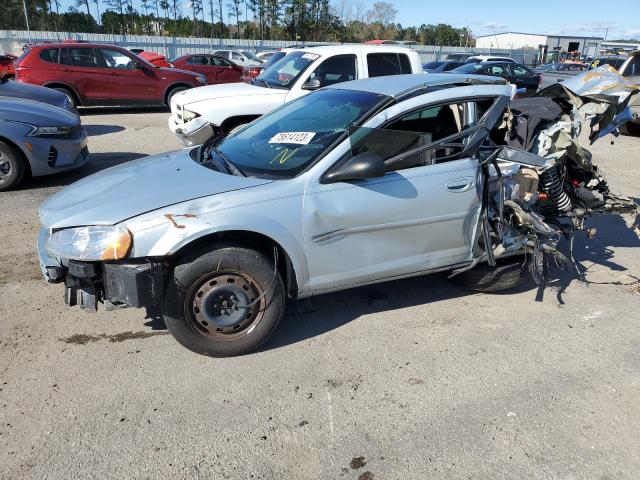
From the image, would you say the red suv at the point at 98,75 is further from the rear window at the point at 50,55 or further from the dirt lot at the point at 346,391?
the dirt lot at the point at 346,391

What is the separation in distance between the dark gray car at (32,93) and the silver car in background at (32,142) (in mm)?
1808

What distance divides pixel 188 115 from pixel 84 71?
23.0ft

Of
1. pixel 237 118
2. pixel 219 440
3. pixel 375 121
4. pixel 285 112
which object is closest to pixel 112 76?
pixel 237 118

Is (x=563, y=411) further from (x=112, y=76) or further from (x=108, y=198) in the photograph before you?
(x=112, y=76)

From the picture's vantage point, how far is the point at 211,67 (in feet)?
60.5

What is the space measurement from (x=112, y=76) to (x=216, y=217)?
1204 cm

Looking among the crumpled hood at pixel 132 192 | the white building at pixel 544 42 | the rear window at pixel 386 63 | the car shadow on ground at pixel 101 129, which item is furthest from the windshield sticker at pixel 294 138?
the white building at pixel 544 42

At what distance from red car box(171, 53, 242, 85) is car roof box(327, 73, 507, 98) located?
49.5ft

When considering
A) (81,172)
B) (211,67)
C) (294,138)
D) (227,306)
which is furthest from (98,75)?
(227,306)

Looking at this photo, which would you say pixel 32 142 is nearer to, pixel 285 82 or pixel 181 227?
pixel 285 82

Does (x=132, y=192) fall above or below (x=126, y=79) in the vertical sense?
below

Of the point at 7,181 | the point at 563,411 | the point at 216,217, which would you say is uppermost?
the point at 216,217

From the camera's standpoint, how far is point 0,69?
2092 cm

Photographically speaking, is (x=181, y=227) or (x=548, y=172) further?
(x=548, y=172)
